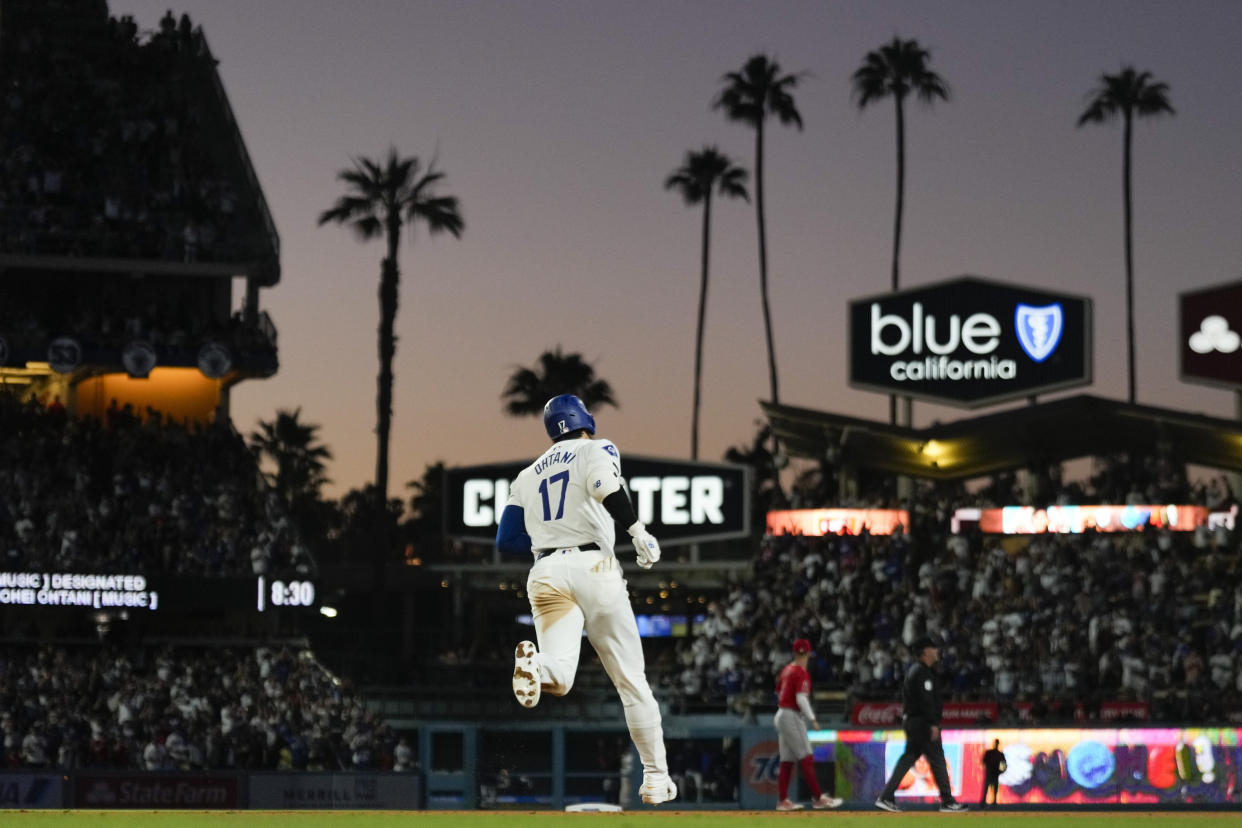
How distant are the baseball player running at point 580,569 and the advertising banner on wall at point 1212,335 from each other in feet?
101

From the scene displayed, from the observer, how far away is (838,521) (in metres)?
38.7

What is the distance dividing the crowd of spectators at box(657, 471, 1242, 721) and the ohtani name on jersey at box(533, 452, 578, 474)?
20.0 meters

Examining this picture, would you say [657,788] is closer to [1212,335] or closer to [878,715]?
[878,715]

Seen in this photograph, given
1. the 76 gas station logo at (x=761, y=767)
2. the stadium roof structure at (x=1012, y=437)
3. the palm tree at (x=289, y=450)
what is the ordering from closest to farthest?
1. the 76 gas station logo at (x=761, y=767)
2. the stadium roof structure at (x=1012, y=437)
3. the palm tree at (x=289, y=450)

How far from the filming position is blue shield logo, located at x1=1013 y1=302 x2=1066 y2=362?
40.2 metres

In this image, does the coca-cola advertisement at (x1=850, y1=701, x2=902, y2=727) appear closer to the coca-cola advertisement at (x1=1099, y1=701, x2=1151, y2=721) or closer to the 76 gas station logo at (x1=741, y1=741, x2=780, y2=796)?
the 76 gas station logo at (x1=741, y1=741, x2=780, y2=796)

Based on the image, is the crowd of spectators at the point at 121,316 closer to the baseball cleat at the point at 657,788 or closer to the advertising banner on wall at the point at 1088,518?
the advertising banner on wall at the point at 1088,518

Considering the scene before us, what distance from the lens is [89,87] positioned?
44.0 meters

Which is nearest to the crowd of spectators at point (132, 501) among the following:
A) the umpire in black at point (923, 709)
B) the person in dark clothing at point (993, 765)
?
the person in dark clothing at point (993, 765)

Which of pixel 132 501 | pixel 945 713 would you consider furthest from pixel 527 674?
pixel 132 501

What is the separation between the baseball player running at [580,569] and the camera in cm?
1099

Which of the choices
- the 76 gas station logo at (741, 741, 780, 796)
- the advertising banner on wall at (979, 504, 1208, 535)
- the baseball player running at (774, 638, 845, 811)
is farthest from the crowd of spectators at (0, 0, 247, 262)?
the baseball player running at (774, 638, 845, 811)

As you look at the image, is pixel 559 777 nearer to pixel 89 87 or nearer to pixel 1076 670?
pixel 1076 670

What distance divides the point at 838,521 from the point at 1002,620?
271 inches
